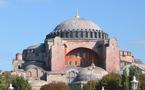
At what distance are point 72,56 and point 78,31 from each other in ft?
12.9

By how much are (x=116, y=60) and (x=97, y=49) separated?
397 centimetres

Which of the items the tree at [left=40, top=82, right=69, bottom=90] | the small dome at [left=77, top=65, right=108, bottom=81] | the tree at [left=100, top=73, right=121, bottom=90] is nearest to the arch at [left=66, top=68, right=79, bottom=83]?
the small dome at [left=77, top=65, right=108, bottom=81]

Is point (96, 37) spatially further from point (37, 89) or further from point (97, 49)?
point (37, 89)

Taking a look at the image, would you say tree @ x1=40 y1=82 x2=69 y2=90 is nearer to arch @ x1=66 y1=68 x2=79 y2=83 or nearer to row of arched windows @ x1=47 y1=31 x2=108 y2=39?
arch @ x1=66 y1=68 x2=79 y2=83

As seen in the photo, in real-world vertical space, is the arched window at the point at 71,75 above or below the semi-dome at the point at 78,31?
below

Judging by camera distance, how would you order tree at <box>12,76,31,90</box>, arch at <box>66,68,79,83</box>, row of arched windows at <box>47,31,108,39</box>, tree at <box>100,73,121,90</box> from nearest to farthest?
tree at <box>12,76,31,90</box> < tree at <box>100,73,121,90</box> < arch at <box>66,68,79,83</box> < row of arched windows at <box>47,31,108,39</box>

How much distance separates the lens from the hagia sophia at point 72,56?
353 ft

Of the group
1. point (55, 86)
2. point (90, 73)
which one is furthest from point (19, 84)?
point (90, 73)

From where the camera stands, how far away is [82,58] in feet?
370

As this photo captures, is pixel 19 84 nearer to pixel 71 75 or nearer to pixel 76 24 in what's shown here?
pixel 71 75

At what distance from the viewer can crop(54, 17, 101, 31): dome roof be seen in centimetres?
11544

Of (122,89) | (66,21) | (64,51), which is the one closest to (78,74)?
(64,51)

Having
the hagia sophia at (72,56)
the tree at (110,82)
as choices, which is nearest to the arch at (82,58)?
the hagia sophia at (72,56)

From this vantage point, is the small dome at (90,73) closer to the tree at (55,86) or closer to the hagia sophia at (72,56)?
the hagia sophia at (72,56)
